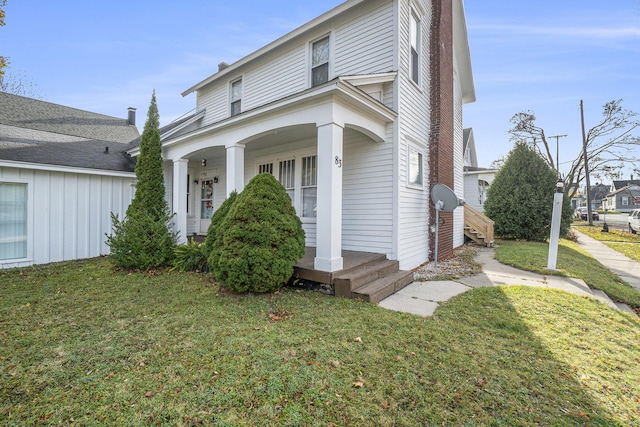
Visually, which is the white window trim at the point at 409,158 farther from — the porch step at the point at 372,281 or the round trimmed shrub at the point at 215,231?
the round trimmed shrub at the point at 215,231

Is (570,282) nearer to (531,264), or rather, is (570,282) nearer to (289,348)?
(531,264)

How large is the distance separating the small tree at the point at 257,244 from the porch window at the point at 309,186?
2.41 m

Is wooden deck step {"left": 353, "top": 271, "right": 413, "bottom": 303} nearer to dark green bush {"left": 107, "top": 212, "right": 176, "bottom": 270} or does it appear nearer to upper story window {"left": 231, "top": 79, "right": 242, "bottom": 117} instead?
dark green bush {"left": 107, "top": 212, "right": 176, "bottom": 270}

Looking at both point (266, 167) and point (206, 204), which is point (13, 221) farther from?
point (266, 167)

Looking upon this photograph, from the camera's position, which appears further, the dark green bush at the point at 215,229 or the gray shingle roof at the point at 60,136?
the gray shingle roof at the point at 60,136

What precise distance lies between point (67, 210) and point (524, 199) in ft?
54.2

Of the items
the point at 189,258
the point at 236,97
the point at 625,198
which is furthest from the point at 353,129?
the point at 625,198

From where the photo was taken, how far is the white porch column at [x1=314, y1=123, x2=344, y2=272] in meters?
4.62

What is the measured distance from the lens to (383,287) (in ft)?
15.3

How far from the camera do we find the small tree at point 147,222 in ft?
21.0

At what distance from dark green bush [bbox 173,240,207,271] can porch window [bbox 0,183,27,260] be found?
4028 mm

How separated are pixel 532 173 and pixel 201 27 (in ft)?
46.9

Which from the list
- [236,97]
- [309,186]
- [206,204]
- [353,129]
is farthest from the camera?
[206,204]

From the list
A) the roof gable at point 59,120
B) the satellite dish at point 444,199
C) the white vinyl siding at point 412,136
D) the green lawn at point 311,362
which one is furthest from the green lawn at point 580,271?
the roof gable at point 59,120
